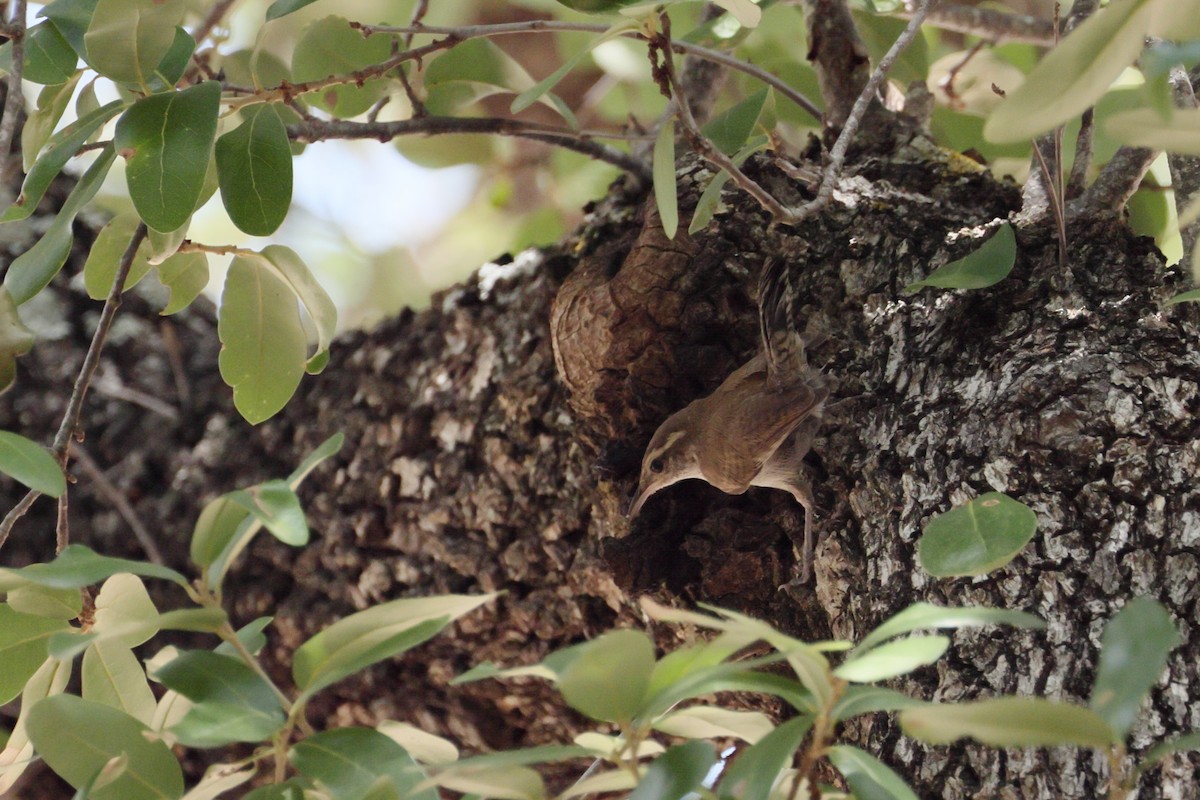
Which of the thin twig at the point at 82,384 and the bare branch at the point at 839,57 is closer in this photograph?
the thin twig at the point at 82,384

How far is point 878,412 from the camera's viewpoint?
40.0 inches

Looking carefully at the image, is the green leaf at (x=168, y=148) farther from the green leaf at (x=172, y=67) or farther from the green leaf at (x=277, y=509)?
the green leaf at (x=277, y=509)

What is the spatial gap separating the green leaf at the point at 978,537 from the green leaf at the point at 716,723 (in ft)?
0.55

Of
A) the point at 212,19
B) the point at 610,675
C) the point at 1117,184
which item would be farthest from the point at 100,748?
the point at 1117,184

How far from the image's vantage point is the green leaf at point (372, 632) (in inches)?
26.1

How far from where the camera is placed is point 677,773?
58 centimetres

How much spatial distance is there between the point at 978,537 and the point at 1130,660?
0.19 meters

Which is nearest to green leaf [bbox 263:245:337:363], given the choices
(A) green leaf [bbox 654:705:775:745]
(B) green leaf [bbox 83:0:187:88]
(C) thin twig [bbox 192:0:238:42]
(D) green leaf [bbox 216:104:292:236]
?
(D) green leaf [bbox 216:104:292:236]

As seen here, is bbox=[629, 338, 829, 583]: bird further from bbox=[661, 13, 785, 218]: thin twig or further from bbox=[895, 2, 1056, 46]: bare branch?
bbox=[895, 2, 1056, 46]: bare branch

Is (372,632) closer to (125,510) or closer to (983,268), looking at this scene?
(983,268)

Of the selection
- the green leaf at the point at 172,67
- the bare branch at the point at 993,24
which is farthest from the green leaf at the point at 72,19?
the bare branch at the point at 993,24

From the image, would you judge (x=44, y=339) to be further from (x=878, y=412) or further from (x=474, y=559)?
(x=878, y=412)

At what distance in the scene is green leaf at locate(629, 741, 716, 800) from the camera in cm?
57

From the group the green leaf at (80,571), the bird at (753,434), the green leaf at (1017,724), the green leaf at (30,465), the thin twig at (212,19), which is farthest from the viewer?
the thin twig at (212,19)
